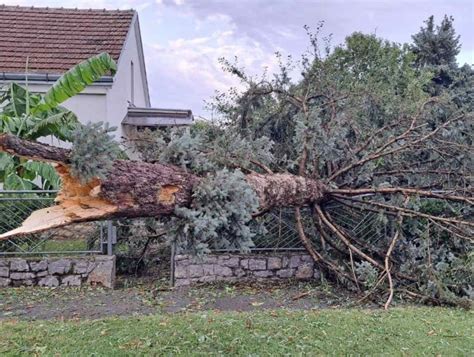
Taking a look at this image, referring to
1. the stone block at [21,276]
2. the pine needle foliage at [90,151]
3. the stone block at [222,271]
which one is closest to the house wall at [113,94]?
the stone block at [21,276]

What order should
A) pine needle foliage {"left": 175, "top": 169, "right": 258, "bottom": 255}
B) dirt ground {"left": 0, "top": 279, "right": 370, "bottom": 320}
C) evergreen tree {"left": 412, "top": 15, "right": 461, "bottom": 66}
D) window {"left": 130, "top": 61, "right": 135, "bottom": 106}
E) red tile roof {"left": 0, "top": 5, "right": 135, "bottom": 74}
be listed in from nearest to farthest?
pine needle foliage {"left": 175, "top": 169, "right": 258, "bottom": 255}, dirt ground {"left": 0, "top": 279, "right": 370, "bottom": 320}, red tile roof {"left": 0, "top": 5, "right": 135, "bottom": 74}, window {"left": 130, "top": 61, "right": 135, "bottom": 106}, evergreen tree {"left": 412, "top": 15, "right": 461, "bottom": 66}

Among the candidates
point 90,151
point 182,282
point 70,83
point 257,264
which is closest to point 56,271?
Result: point 182,282

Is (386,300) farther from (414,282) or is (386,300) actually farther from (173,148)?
(173,148)

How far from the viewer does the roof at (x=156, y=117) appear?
12703 millimetres

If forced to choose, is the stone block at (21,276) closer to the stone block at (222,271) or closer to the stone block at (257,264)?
the stone block at (222,271)

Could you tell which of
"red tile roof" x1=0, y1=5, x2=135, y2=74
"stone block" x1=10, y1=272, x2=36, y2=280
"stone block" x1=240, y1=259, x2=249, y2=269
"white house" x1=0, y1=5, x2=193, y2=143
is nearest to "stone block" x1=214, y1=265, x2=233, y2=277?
"stone block" x1=240, y1=259, x2=249, y2=269

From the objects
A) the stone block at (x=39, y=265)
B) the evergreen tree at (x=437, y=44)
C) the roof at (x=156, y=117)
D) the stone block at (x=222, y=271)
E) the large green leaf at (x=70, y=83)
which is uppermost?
the evergreen tree at (x=437, y=44)

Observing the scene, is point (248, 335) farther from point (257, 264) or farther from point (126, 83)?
point (126, 83)

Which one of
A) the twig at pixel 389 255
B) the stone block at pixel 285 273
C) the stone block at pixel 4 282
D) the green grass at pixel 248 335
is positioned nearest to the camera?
the green grass at pixel 248 335

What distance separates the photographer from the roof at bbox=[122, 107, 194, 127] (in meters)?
12.7

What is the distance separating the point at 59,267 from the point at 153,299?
6.33 ft

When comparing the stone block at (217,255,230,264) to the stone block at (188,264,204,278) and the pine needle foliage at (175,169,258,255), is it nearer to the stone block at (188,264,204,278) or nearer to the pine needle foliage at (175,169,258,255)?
the stone block at (188,264,204,278)

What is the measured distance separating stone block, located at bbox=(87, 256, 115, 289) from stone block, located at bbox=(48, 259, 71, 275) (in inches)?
15.4

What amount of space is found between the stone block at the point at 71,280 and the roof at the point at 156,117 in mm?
6209
